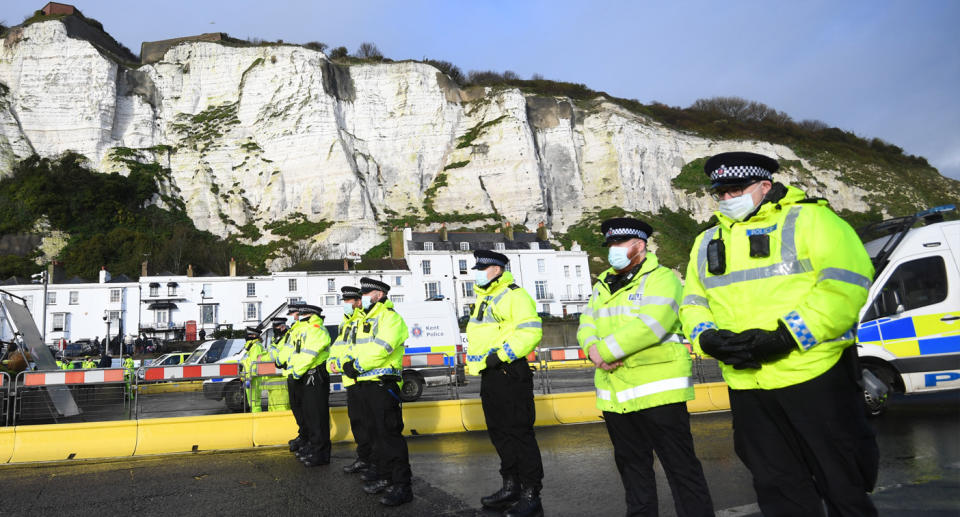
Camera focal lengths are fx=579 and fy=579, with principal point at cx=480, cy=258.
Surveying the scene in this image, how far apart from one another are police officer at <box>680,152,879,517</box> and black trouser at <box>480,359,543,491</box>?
Answer: 2051 mm

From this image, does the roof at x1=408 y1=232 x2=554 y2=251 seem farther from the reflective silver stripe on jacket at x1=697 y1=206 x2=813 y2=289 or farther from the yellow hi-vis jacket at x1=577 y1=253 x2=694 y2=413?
the reflective silver stripe on jacket at x1=697 y1=206 x2=813 y2=289

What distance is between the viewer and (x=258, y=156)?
222 ft

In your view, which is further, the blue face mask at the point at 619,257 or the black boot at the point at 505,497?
the black boot at the point at 505,497

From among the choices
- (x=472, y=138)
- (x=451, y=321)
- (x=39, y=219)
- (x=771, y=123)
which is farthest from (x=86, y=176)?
(x=771, y=123)

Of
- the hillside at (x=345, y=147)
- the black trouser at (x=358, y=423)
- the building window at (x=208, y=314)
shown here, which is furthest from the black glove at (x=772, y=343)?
the hillside at (x=345, y=147)

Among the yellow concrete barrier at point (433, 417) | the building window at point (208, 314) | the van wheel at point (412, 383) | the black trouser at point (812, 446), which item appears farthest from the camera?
the building window at point (208, 314)

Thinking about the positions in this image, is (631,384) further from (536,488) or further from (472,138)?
(472,138)

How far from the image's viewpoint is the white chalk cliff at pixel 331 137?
64.3 metres

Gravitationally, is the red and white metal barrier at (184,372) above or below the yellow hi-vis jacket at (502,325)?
below

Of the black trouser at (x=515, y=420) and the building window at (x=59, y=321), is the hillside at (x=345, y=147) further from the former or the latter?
the black trouser at (x=515, y=420)

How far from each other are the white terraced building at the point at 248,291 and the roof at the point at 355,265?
0.30 ft

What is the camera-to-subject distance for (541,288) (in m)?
56.0

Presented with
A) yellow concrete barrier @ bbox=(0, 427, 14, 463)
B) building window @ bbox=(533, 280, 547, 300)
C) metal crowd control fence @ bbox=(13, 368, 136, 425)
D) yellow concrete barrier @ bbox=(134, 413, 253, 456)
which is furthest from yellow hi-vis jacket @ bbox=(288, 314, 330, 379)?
building window @ bbox=(533, 280, 547, 300)

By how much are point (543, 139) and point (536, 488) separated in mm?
71494
